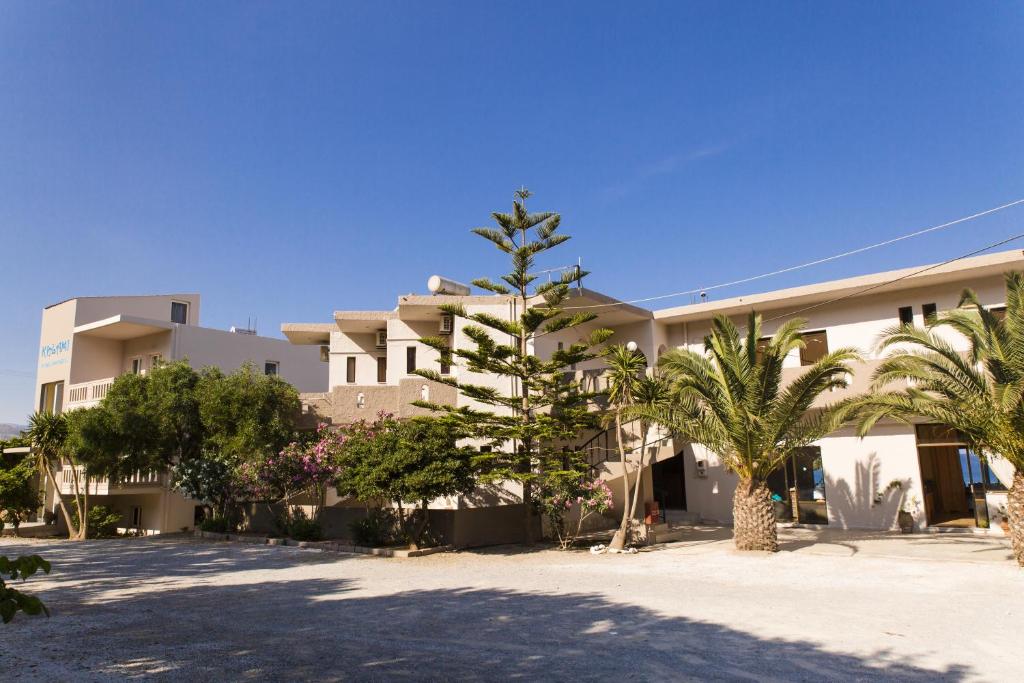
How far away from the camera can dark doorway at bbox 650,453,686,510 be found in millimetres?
22047

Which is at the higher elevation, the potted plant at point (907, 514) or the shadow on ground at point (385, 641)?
the potted plant at point (907, 514)

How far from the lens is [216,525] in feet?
62.9

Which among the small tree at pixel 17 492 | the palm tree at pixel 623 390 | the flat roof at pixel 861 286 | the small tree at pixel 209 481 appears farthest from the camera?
the small tree at pixel 17 492

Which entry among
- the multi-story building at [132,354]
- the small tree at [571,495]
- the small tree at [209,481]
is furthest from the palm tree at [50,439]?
the small tree at [571,495]

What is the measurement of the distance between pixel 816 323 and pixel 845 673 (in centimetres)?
1551

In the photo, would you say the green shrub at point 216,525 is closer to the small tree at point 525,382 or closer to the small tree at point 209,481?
the small tree at point 209,481

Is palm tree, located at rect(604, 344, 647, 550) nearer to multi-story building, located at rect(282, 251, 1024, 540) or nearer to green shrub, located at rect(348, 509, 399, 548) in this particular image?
multi-story building, located at rect(282, 251, 1024, 540)

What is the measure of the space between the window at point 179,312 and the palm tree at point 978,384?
24308 mm

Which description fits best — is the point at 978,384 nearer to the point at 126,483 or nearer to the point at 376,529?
the point at 376,529

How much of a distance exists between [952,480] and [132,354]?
27080mm

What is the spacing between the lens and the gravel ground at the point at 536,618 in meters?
6.26

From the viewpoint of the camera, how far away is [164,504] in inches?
856

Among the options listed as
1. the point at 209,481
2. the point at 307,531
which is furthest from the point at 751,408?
the point at 209,481

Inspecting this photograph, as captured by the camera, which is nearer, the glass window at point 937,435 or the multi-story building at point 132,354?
the glass window at point 937,435
